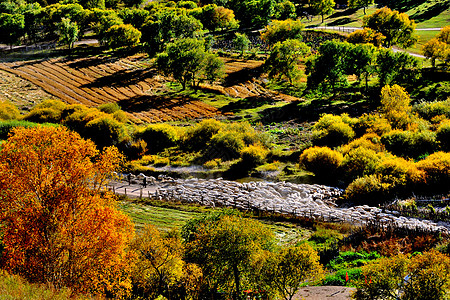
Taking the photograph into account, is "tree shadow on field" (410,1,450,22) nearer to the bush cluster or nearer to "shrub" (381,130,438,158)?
the bush cluster

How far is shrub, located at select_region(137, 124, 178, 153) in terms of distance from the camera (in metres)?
74.0

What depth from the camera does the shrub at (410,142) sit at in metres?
57.4

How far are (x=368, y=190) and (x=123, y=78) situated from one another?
82.0 metres

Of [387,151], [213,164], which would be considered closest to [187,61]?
[213,164]

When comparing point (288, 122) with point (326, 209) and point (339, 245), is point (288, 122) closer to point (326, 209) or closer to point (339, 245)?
point (326, 209)

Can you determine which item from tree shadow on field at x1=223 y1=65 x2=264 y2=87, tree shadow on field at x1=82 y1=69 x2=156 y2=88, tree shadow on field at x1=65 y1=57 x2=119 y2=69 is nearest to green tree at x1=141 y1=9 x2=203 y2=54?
tree shadow on field at x1=65 y1=57 x2=119 y2=69

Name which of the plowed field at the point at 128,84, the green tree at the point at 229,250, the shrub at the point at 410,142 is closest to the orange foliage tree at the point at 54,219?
the green tree at the point at 229,250

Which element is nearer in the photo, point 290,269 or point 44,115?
point 290,269

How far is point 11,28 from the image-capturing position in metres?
144

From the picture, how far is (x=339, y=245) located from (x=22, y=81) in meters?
98.3

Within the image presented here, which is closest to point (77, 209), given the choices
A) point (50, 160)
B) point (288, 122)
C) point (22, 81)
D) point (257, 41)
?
point (50, 160)

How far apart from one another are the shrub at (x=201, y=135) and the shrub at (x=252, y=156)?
10142 mm

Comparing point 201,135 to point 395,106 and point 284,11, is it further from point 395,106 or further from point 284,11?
point 284,11

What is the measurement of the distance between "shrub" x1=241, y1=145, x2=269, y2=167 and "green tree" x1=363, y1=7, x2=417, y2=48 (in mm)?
70360
